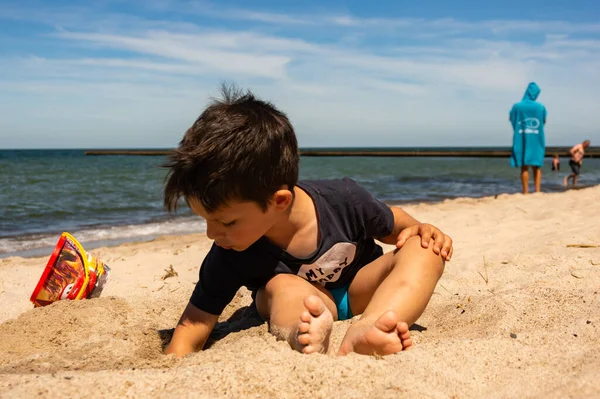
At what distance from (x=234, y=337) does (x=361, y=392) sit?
0.95 metres

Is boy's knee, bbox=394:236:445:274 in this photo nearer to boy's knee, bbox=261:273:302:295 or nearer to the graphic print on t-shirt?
the graphic print on t-shirt

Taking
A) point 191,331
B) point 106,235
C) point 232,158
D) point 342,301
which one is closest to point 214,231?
point 232,158

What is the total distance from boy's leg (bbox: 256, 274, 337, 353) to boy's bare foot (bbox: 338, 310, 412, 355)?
0.35ft

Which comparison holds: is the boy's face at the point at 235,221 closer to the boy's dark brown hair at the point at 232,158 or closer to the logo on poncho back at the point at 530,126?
the boy's dark brown hair at the point at 232,158

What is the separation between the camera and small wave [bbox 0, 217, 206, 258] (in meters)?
5.57

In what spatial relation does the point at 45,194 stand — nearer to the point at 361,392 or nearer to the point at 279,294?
the point at 279,294

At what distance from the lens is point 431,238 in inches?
83.9

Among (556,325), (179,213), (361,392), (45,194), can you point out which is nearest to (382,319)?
(361,392)

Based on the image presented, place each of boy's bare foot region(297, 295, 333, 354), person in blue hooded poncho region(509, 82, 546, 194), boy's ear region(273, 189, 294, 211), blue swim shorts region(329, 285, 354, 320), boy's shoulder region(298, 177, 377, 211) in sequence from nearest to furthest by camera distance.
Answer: boy's bare foot region(297, 295, 333, 354) → boy's ear region(273, 189, 294, 211) → boy's shoulder region(298, 177, 377, 211) → blue swim shorts region(329, 285, 354, 320) → person in blue hooded poncho region(509, 82, 546, 194)

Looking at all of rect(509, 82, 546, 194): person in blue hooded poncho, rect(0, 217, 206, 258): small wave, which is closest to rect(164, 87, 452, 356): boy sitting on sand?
rect(0, 217, 206, 258): small wave

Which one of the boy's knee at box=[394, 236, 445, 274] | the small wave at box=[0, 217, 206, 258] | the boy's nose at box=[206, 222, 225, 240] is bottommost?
the small wave at box=[0, 217, 206, 258]

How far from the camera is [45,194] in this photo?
10.5 metres

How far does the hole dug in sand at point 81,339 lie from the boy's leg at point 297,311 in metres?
0.40

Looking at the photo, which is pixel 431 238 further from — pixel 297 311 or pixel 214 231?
pixel 214 231
